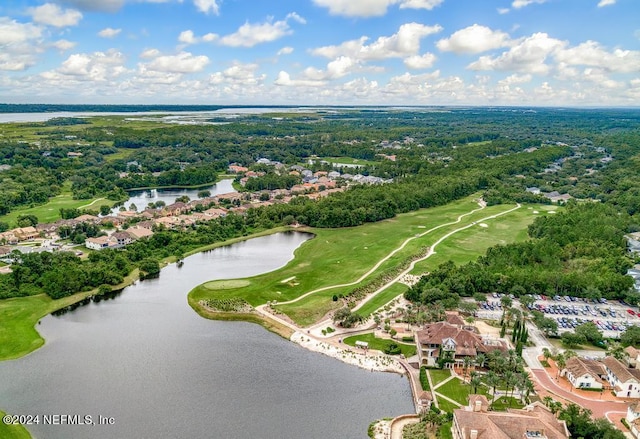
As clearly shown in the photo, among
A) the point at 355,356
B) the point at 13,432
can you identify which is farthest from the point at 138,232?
the point at 355,356

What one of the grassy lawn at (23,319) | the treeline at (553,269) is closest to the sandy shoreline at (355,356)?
the treeline at (553,269)

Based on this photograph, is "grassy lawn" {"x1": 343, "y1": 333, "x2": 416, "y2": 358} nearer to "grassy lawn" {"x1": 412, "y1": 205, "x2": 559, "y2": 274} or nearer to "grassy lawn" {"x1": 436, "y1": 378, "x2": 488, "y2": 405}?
"grassy lawn" {"x1": 436, "y1": 378, "x2": 488, "y2": 405}

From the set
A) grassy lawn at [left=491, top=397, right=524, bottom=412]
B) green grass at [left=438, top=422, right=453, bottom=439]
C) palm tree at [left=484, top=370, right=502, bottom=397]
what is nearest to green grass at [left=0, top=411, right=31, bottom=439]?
green grass at [left=438, top=422, right=453, bottom=439]

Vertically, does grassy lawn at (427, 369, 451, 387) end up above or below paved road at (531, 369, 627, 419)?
above

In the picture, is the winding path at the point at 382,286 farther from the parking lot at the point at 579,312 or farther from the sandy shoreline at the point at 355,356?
the parking lot at the point at 579,312

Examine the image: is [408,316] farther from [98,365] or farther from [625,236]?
[625,236]
